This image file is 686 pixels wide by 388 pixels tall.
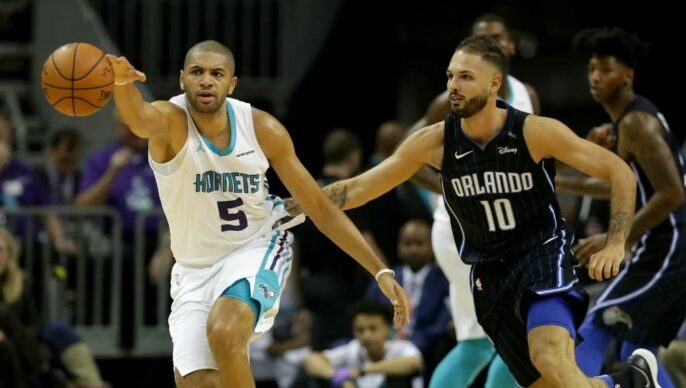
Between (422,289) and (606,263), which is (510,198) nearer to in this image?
(606,263)

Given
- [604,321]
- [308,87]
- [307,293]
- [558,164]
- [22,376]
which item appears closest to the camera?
[604,321]

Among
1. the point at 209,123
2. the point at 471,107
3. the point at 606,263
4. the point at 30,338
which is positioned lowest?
the point at 30,338

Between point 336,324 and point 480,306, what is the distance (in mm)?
4244

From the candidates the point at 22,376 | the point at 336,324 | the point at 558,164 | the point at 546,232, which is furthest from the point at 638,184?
the point at 22,376

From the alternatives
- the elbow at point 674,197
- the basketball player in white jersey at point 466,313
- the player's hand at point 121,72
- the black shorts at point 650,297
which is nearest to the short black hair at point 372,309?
the basketball player in white jersey at point 466,313

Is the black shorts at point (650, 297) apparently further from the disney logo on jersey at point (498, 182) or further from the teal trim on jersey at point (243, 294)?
the teal trim on jersey at point (243, 294)

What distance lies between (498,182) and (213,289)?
4.82ft

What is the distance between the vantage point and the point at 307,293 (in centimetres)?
1099

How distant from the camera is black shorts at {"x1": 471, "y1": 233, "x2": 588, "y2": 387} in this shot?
6594mm

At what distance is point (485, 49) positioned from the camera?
6.82 meters

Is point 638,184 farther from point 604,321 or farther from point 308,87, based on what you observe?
point 308,87

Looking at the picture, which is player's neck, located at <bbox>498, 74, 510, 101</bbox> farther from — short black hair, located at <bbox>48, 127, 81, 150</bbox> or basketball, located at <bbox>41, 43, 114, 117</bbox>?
short black hair, located at <bbox>48, 127, 81, 150</bbox>

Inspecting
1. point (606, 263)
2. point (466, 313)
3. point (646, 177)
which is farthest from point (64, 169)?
point (606, 263)

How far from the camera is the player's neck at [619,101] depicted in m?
7.81
